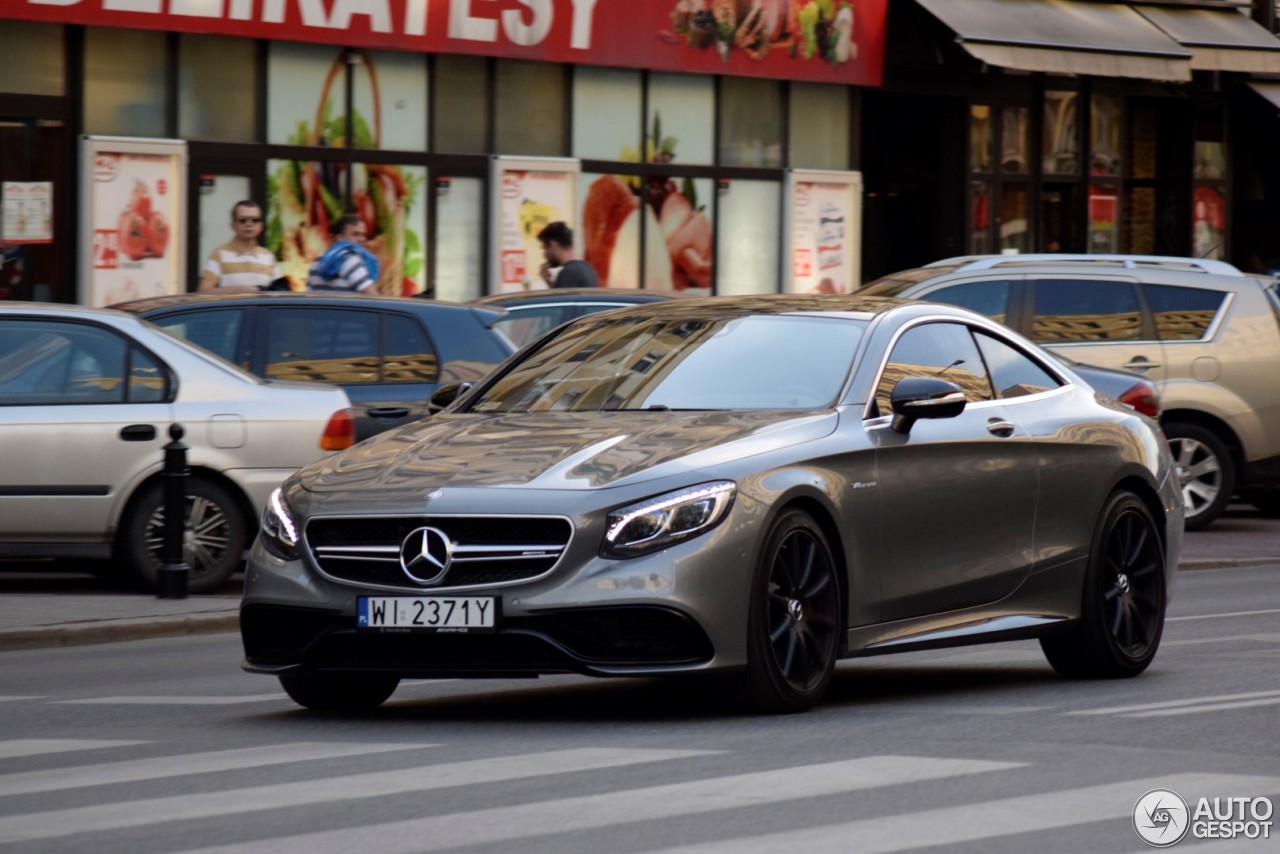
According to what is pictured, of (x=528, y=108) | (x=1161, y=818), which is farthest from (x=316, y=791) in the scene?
(x=528, y=108)

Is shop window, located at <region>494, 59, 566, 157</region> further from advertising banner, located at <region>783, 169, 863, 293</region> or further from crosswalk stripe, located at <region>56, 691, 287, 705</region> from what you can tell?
crosswalk stripe, located at <region>56, 691, 287, 705</region>

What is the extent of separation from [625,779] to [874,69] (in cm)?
2451

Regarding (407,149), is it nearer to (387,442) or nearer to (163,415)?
(163,415)

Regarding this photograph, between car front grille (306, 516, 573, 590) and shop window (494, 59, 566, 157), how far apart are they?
62.9 ft

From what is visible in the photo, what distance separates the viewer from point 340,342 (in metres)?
15.6

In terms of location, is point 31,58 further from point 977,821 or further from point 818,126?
point 977,821

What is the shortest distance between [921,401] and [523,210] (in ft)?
60.8

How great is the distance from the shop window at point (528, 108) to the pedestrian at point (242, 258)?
3812 mm

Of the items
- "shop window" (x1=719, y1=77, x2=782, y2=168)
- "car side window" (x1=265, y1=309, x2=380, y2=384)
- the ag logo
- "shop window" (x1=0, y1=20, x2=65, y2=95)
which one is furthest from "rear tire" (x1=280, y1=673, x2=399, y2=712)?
"shop window" (x1=719, y1=77, x2=782, y2=168)

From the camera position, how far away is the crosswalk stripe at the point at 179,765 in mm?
7535

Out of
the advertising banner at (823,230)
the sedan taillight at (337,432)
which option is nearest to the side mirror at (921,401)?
the sedan taillight at (337,432)

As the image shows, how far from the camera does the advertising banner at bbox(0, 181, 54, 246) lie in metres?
23.0

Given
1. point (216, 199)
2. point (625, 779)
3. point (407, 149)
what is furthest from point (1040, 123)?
point (625, 779)

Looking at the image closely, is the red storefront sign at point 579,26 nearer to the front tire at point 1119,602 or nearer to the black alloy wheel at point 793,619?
the front tire at point 1119,602
